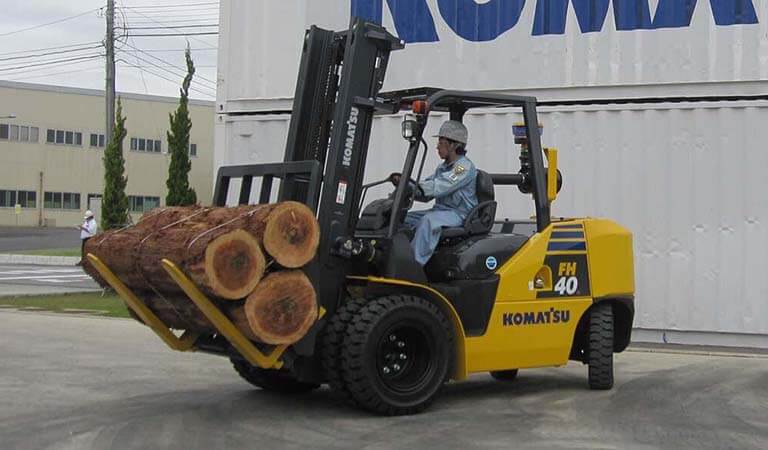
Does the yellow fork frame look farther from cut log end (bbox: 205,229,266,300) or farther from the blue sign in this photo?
the blue sign

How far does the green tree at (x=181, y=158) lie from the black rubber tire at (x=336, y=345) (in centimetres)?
1376

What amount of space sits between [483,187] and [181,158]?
17.9 meters

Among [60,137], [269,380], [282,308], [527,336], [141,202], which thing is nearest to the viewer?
[282,308]

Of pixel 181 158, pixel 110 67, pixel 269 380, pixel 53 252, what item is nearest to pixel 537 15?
pixel 269 380

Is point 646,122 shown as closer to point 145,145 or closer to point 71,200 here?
point 71,200

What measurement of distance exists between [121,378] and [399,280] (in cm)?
298

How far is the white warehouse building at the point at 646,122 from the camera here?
11.3 metres

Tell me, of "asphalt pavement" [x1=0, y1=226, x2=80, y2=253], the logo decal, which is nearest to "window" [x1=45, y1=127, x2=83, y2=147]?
"asphalt pavement" [x1=0, y1=226, x2=80, y2=253]

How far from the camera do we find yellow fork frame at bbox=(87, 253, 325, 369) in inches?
244

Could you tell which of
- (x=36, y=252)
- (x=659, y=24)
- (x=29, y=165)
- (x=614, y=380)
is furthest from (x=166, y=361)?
(x=29, y=165)

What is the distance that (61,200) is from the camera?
5994cm

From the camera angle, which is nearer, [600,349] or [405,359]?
[405,359]

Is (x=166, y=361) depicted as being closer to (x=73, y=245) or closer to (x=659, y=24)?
(x=659, y=24)

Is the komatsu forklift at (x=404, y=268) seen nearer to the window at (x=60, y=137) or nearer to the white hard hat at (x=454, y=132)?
the white hard hat at (x=454, y=132)
